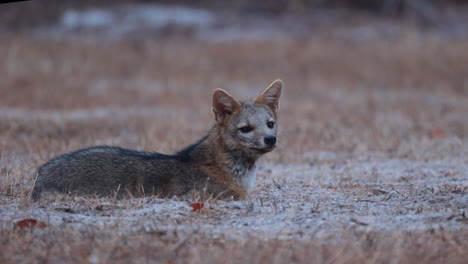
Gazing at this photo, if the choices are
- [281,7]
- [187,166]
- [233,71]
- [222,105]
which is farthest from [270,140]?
[281,7]

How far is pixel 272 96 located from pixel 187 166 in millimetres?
1324

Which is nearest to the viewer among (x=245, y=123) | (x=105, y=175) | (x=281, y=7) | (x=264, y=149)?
(x=105, y=175)

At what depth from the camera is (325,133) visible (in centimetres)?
1370

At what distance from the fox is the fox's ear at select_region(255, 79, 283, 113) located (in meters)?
0.09

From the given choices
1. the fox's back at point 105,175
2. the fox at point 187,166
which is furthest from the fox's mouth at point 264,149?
the fox's back at point 105,175

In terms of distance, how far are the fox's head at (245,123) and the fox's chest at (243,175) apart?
18 centimetres

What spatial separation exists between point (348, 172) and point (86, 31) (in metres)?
16.8

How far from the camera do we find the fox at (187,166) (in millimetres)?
7336

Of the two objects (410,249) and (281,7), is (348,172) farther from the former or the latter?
(281,7)

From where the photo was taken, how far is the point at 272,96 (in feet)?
26.7

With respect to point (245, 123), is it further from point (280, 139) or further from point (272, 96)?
point (280, 139)

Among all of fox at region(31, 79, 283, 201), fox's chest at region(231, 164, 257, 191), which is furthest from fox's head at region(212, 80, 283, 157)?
fox's chest at region(231, 164, 257, 191)

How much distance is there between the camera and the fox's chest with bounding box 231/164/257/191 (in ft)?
25.1

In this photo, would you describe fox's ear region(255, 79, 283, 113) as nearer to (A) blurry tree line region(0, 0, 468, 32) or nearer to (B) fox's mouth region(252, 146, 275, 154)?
(B) fox's mouth region(252, 146, 275, 154)
